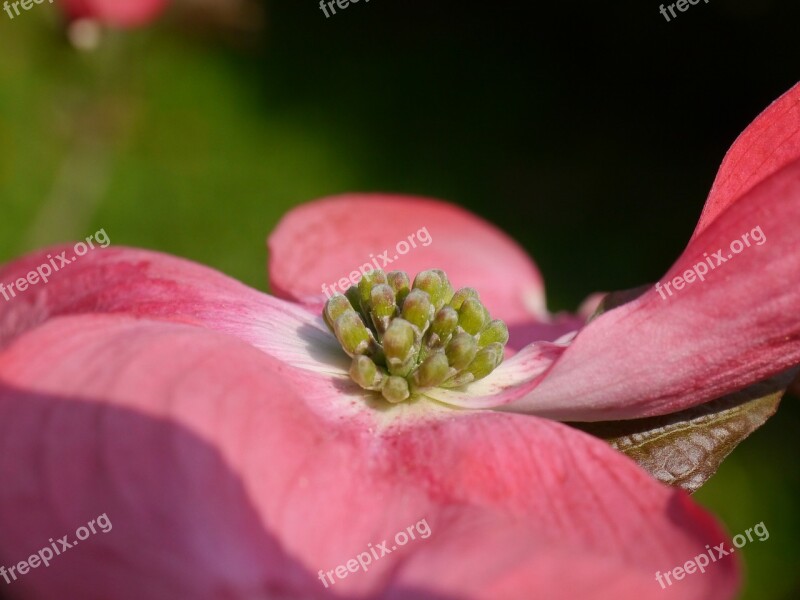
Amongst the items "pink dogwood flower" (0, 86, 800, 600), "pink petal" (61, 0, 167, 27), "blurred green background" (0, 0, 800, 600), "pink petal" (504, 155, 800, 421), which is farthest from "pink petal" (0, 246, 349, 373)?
"blurred green background" (0, 0, 800, 600)

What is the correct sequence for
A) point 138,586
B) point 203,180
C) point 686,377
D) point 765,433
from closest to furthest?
point 138,586, point 686,377, point 765,433, point 203,180

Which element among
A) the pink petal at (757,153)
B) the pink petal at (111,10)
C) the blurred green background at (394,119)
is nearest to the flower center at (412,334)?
the pink petal at (757,153)

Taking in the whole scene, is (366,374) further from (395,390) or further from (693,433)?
(693,433)

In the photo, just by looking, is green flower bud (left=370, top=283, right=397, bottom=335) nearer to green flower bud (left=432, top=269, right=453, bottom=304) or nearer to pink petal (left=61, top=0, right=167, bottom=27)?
green flower bud (left=432, top=269, right=453, bottom=304)

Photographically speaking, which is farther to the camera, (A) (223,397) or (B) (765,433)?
(B) (765,433)

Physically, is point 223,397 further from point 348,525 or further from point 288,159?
point 288,159

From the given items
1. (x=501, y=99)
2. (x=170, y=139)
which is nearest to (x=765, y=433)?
(x=501, y=99)

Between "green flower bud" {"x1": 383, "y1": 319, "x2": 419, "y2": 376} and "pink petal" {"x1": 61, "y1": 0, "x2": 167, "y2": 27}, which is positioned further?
"pink petal" {"x1": 61, "y1": 0, "x2": 167, "y2": 27}
